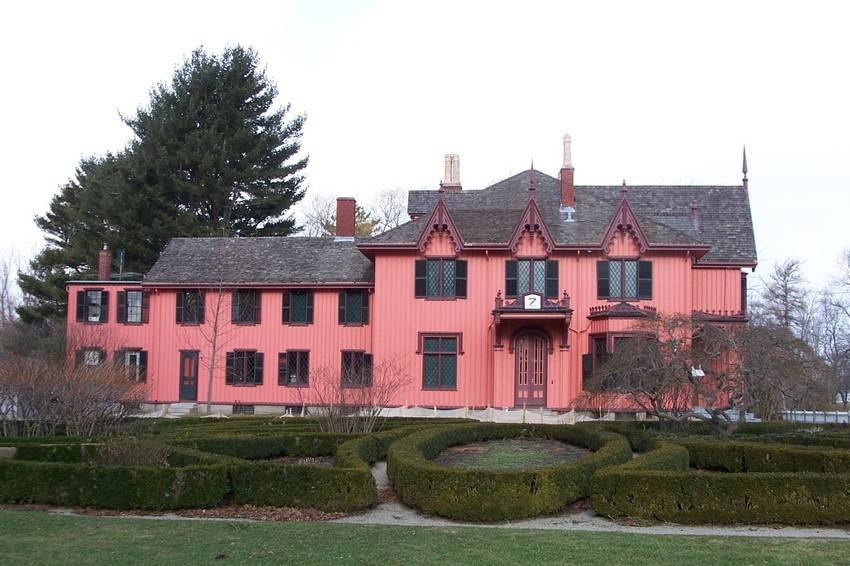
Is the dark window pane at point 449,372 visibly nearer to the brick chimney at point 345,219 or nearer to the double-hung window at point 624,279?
the double-hung window at point 624,279

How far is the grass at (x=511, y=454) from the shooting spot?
1838 cm

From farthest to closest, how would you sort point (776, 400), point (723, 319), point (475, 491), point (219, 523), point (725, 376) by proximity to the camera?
point (723, 319) < point (776, 400) < point (725, 376) < point (475, 491) < point (219, 523)

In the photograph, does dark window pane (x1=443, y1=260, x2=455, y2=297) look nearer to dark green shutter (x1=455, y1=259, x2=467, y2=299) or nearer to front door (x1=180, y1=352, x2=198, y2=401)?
dark green shutter (x1=455, y1=259, x2=467, y2=299)

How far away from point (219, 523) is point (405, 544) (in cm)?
323

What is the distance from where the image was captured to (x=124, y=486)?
1369cm

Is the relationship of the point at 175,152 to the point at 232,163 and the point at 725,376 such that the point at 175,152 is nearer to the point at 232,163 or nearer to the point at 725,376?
the point at 232,163

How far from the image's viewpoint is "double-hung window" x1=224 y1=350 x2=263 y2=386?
34906 mm

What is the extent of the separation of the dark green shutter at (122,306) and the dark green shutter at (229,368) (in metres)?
5.38

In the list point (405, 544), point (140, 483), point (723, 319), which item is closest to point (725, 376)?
point (723, 319)

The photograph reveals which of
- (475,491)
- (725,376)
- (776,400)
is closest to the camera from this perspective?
(475,491)

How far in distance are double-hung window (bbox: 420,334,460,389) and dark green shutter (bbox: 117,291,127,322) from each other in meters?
13.9

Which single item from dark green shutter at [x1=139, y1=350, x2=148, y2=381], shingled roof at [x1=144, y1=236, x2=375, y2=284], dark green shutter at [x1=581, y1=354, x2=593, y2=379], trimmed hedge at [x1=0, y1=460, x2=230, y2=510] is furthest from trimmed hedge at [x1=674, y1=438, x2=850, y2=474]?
dark green shutter at [x1=139, y1=350, x2=148, y2=381]

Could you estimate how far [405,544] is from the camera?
10789 millimetres

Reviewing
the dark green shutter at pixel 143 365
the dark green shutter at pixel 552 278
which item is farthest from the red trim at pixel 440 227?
the dark green shutter at pixel 143 365
